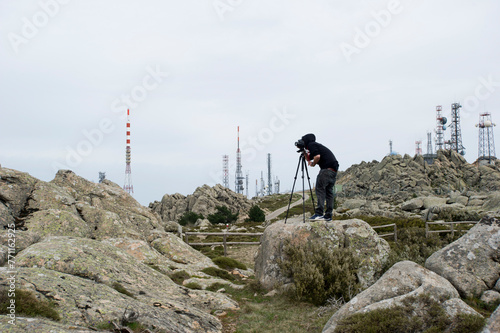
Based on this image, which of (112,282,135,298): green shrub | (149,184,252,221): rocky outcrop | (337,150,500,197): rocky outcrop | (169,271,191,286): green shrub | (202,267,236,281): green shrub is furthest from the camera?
(337,150,500,197): rocky outcrop

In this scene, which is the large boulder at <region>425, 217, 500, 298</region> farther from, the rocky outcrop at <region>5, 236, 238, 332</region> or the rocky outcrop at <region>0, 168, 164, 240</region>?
the rocky outcrop at <region>0, 168, 164, 240</region>

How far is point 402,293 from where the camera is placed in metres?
6.57

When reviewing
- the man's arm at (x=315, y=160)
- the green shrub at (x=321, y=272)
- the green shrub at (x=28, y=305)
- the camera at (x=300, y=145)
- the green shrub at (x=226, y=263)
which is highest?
the camera at (x=300, y=145)

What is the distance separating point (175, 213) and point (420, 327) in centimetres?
6431

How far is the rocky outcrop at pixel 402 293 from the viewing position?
6.00m

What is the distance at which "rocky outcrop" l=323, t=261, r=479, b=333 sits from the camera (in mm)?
6004

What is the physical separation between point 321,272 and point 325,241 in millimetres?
1095

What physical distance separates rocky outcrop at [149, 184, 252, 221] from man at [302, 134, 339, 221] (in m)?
53.7

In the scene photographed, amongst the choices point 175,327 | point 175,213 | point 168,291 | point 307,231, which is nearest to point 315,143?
point 307,231

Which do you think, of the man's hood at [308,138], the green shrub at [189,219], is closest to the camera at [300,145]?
the man's hood at [308,138]

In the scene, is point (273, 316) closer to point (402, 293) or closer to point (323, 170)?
point (402, 293)

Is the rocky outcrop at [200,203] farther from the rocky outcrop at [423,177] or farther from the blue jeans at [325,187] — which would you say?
the blue jeans at [325,187]

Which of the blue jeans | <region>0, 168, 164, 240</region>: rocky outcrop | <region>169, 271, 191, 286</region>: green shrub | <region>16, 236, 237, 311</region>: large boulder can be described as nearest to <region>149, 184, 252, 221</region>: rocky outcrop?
<region>0, 168, 164, 240</region>: rocky outcrop

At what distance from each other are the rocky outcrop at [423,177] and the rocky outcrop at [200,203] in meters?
31.2
